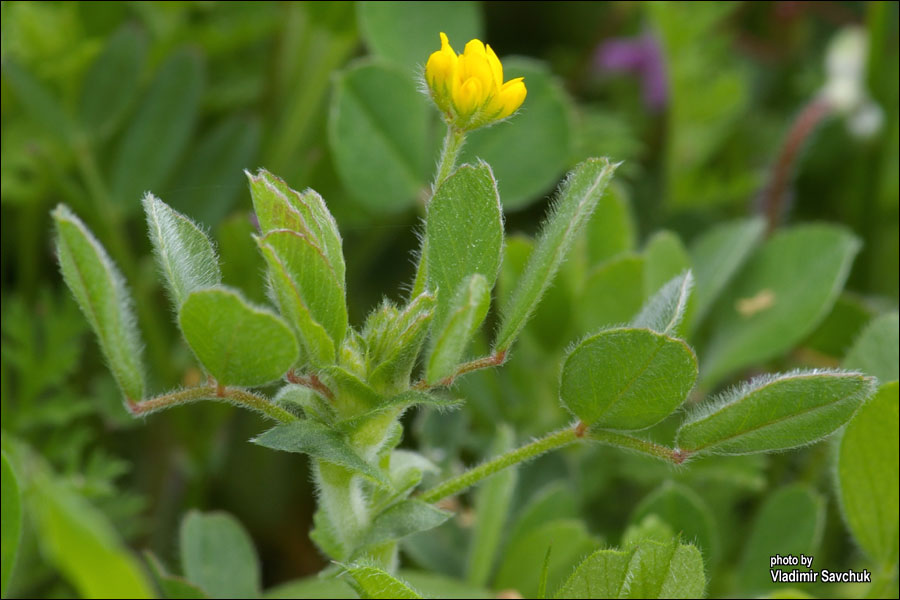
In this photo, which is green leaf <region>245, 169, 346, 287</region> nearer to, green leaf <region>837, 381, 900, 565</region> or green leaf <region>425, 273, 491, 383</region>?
green leaf <region>425, 273, 491, 383</region>

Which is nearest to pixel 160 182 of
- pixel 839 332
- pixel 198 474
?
pixel 198 474

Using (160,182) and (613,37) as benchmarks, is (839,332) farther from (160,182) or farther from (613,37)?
(160,182)

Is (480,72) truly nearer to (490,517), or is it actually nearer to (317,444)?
(317,444)

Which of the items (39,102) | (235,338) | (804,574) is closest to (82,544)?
(235,338)

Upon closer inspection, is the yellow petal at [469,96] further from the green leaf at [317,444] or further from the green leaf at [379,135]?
the green leaf at [379,135]

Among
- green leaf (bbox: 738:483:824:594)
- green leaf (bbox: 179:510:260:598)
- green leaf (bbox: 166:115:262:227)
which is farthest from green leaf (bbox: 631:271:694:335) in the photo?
A: green leaf (bbox: 166:115:262:227)

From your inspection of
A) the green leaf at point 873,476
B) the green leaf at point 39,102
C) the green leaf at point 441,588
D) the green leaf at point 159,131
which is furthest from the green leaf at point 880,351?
the green leaf at point 39,102
